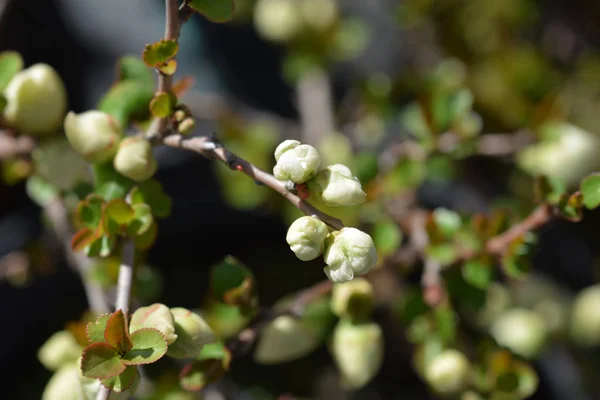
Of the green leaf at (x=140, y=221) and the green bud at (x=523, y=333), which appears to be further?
the green bud at (x=523, y=333)

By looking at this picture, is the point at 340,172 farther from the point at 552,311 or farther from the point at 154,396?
the point at 552,311

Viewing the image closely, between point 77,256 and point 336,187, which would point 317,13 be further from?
point 336,187

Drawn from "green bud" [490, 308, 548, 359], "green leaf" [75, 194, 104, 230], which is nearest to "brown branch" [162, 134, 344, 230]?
"green leaf" [75, 194, 104, 230]

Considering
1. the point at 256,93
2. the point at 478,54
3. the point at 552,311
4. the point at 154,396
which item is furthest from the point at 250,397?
the point at 478,54

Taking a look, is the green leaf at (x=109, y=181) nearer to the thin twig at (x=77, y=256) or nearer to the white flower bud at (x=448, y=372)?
the thin twig at (x=77, y=256)

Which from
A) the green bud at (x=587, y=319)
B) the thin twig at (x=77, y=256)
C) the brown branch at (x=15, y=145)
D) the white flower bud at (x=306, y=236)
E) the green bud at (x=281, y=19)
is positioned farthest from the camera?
the green bud at (x=281, y=19)

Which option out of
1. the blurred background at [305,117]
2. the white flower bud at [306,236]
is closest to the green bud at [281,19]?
the blurred background at [305,117]
